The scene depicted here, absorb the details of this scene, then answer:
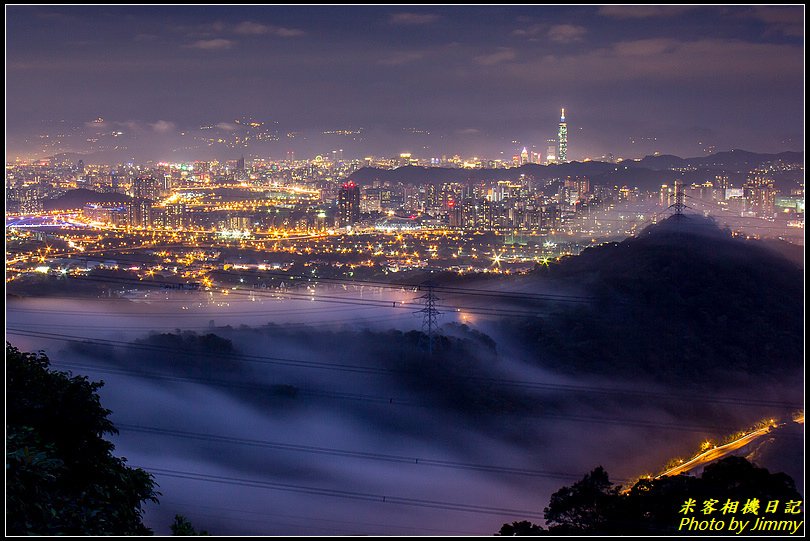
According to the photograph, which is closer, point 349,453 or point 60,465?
point 60,465

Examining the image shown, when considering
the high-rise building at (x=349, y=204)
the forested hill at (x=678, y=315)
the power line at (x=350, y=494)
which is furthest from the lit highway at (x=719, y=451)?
the high-rise building at (x=349, y=204)

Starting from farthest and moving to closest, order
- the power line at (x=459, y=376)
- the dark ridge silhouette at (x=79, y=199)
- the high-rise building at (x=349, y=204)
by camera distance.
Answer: the high-rise building at (x=349, y=204) → the dark ridge silhouette at (x=79, y=199) → the power line at (x=459, y=376)

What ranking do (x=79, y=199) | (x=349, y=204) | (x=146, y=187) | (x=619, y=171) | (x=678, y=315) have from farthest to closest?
(x=146, y=187)
(x=349, y=204)
(x=619, y=171)
(x=79, y=199)
(x=678, y=315)

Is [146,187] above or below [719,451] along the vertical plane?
above

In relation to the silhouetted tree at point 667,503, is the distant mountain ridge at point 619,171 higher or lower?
higher

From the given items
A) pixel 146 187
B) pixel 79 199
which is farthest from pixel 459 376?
pixel 146 187

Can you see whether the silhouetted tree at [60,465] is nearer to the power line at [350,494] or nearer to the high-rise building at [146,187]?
the power line at [350,494]

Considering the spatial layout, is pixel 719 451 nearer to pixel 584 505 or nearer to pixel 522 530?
pixel 584 505
